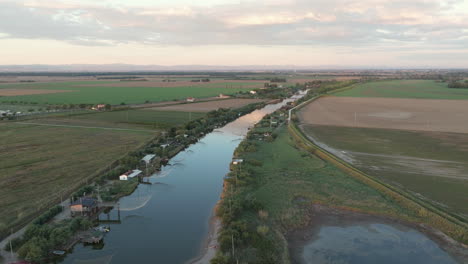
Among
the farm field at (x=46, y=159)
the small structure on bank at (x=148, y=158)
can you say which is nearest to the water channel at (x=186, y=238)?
the small structure on bank at (x=148, y=158)

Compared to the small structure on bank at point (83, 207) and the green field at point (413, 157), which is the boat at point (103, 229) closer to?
the small structure on bank at point (83, 207)

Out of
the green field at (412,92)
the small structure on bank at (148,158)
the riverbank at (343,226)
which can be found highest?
the green field at (412,92)

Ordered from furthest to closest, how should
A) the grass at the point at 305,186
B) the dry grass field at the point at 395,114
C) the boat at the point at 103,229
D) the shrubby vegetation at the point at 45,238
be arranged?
the dry grass field at the point at 395,114 < the grass at the point at 305,186 < the boat at the point at 103,229 < the shrubby vegetation at the point at 45,238

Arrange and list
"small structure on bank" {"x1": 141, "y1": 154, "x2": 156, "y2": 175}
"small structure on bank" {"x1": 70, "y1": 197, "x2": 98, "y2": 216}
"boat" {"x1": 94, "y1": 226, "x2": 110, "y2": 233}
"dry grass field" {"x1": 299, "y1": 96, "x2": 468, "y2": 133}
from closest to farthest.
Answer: "boat" {"x1": 94, "y1": 226, "x2": 110, "y2": 233} → "small structure on bank" {"x1": 70, "y1": 197, "x2": 98, "y2": 216} → "small structure on bank" {"x1": 141, "y1": 154, "x2": 156, "y2": 175} → "dry grass field" {"x1": 299, "y1": 96, "x2": 468, "y2": 133}

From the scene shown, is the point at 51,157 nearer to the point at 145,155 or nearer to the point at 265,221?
the point at 145,155

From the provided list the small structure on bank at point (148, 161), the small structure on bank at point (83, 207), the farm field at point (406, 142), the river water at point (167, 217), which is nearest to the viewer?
the river water at point (167, 217)

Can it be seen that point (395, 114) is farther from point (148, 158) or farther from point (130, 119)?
point (130, 119)

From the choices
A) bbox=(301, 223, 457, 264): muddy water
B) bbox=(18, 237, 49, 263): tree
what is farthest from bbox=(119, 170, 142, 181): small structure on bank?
bbox=(301, 223, 457, 264): muddy water

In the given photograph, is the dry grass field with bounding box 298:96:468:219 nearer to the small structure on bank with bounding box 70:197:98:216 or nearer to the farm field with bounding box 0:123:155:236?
the small structure on bank with bounding box 70:197:98:216
